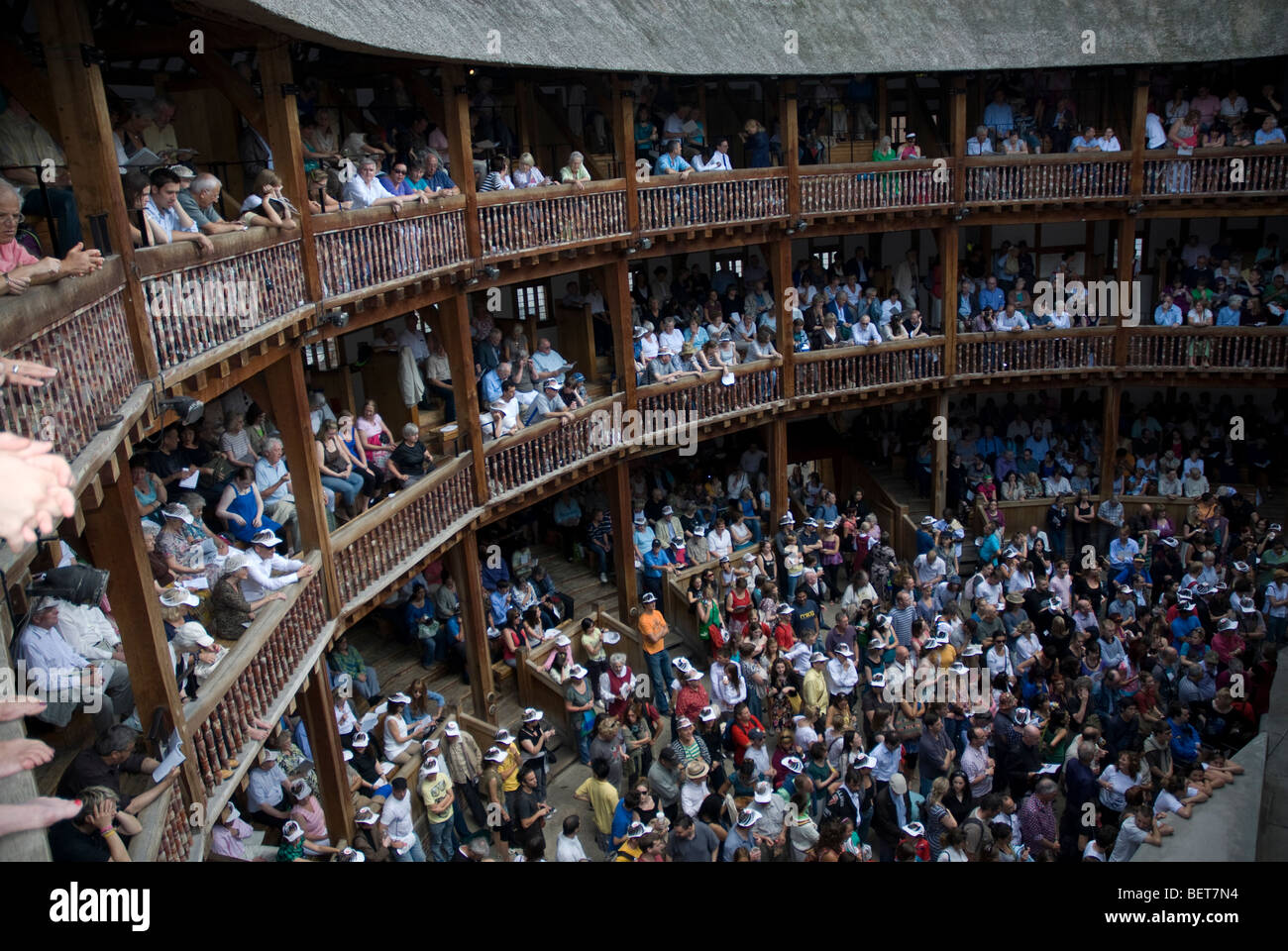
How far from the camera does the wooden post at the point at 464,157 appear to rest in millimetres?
15722

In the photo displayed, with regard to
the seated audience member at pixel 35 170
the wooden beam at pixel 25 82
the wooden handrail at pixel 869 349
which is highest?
the wooden beam at pixel 25 82

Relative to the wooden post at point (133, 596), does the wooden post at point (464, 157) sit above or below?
above

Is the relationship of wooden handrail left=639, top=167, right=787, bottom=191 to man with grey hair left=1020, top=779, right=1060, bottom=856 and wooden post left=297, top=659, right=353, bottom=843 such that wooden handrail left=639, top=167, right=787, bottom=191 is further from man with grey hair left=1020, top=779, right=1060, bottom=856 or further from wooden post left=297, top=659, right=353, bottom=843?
man with grey hair left=1020, top=779, right=1060, bottom=856

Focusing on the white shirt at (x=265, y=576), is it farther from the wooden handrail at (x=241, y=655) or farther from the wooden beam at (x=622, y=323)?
the wooden beam at (x=622, y=323)

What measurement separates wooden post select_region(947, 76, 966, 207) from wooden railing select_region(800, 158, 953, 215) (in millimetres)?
A: 124

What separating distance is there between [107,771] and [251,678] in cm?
265

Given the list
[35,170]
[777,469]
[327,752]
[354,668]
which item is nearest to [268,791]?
[327,752]

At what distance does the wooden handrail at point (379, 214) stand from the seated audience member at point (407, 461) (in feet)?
8.83

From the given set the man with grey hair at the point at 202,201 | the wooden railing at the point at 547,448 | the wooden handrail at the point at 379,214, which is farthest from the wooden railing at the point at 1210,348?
the man with grey hair at the point at 202,201

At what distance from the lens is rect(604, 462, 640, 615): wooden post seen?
19.9 meters

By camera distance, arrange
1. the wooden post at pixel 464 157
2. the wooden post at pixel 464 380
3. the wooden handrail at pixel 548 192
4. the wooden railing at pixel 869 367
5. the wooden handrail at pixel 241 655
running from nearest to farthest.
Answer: the wooden handrail at pixel 241 655 < the wooden post at pixel 464 157 < the wooden post at pixel 464 380 < the wooden handrail at pixel 548 192 < the wooden railing at pixel 869 367

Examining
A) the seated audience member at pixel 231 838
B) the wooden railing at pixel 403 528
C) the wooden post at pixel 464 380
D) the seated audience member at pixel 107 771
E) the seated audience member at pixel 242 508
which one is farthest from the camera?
the wooden post at pixel 464 380

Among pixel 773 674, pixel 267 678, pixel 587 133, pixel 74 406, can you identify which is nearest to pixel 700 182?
pixel 587 133
